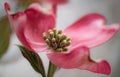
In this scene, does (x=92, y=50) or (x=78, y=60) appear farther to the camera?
(x=92, y=50)

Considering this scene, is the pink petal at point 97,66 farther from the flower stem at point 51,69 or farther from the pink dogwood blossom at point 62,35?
the flower stem at point 51,69

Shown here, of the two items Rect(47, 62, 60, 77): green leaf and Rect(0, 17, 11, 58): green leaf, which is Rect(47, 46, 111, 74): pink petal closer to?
Rect(47, 62, 60, 77): green leaf

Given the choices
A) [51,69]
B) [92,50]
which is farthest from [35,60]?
[92,50]

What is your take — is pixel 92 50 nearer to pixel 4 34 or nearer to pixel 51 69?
pixel 51 69

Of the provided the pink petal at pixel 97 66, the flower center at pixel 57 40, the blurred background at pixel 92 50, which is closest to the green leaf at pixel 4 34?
the blurred background at pixel 92 50

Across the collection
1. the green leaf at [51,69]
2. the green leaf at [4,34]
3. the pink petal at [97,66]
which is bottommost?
the green leaf at [51,69]

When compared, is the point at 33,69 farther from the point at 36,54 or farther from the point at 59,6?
the point at 59,6

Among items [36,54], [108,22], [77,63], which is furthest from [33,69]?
[108,22]
